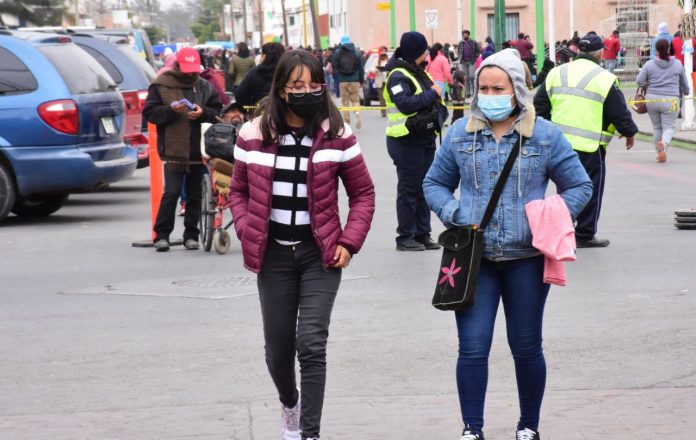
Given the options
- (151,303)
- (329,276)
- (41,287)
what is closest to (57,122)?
(41,287)

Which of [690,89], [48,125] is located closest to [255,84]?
[48,125]

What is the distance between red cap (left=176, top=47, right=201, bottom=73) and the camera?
1187cm

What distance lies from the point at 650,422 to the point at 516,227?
1.26 meters

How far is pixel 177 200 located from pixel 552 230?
24.1 ft

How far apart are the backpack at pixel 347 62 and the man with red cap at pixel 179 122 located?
1926 cm

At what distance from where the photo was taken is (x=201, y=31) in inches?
7175

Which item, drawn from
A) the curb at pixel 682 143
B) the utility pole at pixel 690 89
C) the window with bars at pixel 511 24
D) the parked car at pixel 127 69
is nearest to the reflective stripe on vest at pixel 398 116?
the parked car at pixel 127 69

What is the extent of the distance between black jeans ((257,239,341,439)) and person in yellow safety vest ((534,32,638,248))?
6.09 m

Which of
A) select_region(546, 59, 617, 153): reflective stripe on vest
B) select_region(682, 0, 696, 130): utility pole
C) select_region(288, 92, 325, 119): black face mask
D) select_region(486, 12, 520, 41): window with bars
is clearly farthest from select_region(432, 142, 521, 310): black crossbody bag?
select_region(486, 12, 520, 41): window with bars

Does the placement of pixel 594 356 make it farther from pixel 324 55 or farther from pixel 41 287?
pixel 324 55

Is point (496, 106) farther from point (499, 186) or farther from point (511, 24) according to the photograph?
point (511, 24)

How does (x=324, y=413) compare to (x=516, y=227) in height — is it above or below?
below

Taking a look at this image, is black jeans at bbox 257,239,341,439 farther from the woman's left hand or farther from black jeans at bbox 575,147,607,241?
black jeans at bbox 575,147,607,241

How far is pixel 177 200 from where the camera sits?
40.6 ft
